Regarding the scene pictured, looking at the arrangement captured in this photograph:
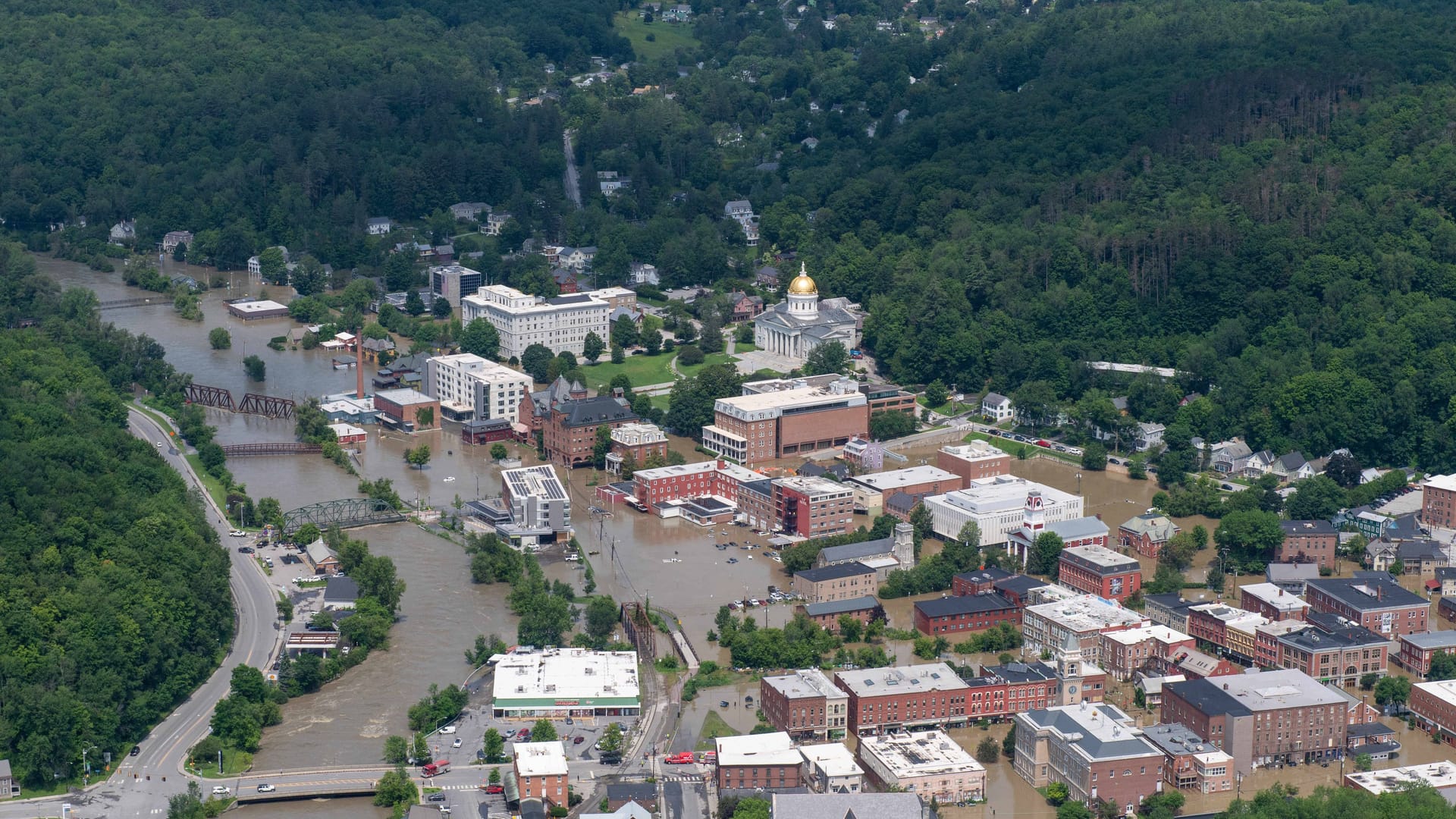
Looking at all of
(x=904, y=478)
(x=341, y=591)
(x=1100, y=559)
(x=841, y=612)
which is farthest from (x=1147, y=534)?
(x=341, y=591)

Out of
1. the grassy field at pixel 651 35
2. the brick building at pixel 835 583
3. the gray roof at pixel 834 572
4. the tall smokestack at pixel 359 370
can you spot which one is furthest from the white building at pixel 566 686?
the grassy field at pixel 651 35

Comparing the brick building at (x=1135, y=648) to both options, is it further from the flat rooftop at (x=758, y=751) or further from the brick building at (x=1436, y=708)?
the flat rooftop at (x=758, y=751)

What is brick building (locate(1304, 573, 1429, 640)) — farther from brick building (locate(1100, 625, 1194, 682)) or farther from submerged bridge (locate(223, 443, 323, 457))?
submerged bridge (locate(223, 443, 323, 457))

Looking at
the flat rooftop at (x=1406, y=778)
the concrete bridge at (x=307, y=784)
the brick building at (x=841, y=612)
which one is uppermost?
the brick building at (x=841, y=612)

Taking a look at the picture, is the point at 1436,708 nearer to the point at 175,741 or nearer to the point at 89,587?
the point at 175,741

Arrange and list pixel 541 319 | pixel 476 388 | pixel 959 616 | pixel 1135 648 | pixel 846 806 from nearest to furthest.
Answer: pixel 846 806
pixel 1135 648
pixel 959 616
pixel 476 388
pixel 541 319

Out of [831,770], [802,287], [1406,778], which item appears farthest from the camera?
[802,287]

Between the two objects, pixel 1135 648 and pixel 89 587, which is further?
pixel 1135 648
